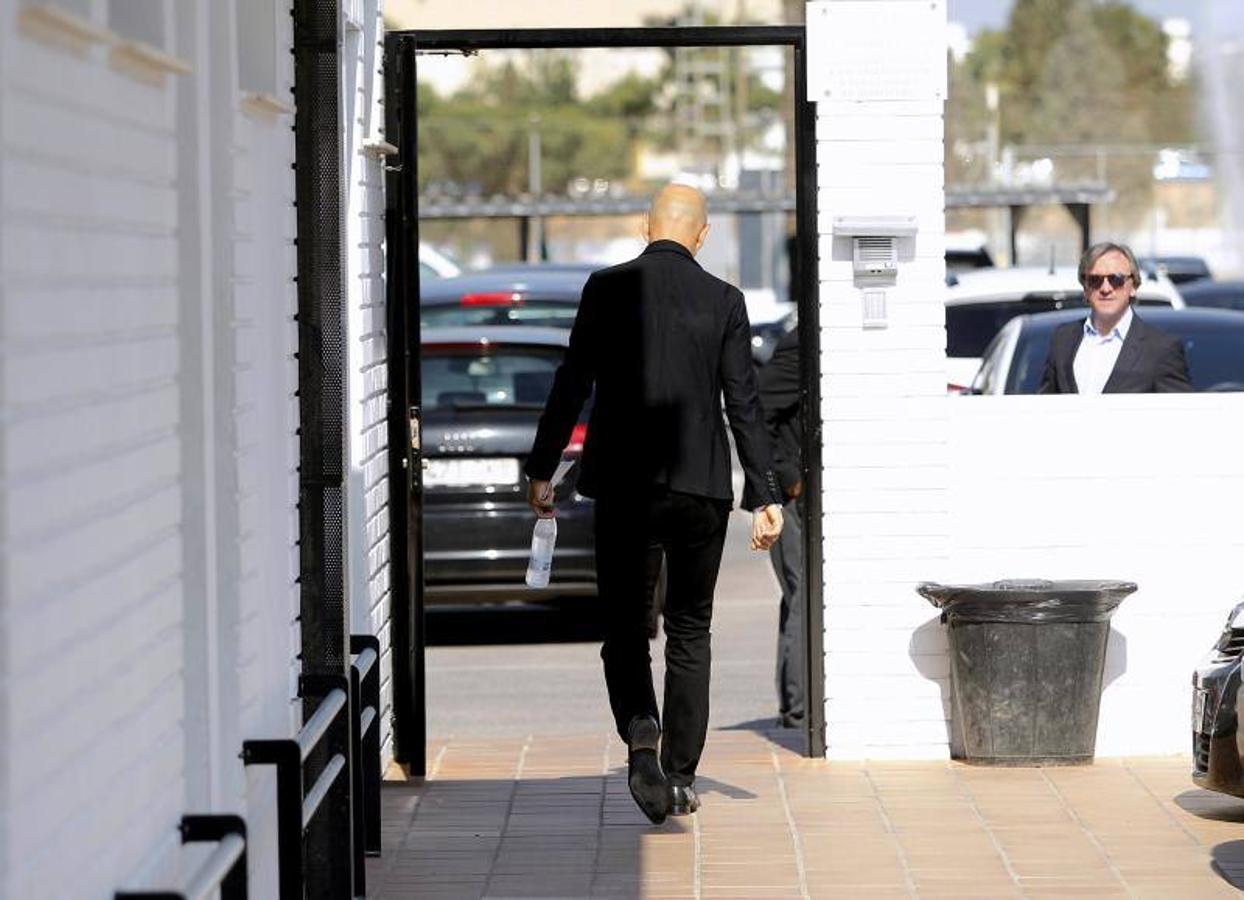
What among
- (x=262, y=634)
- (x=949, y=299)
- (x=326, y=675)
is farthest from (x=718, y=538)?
(x=949, y=299)

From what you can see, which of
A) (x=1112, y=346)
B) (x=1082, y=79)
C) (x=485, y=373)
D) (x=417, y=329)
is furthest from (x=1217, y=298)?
(x=1082, y=79)

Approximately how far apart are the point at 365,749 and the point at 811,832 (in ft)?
4.61

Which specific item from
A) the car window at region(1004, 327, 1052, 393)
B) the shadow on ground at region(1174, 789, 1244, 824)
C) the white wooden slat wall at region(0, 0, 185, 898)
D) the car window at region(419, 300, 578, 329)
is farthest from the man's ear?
the car window at region(419, 300, 578, 329)

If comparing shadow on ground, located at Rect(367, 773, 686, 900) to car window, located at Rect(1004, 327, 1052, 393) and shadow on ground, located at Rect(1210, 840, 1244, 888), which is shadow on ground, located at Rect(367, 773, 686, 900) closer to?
shadow on ground, located at Rect(1210, 840, 1244, 888)

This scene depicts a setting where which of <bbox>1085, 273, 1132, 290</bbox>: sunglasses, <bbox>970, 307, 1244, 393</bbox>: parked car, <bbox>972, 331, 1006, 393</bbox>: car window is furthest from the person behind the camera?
<bbox>972, 331, 1006, 393</bbox>: car window

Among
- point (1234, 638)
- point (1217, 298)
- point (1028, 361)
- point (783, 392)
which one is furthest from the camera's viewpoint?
point (1217, 298)

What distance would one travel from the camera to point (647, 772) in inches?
280

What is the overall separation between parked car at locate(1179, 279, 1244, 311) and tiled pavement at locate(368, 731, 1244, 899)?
1170 cm

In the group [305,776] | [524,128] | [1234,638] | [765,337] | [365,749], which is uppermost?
[524,128]

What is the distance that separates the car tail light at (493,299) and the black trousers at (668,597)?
7.23 m

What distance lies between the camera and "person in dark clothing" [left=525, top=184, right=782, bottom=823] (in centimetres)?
722

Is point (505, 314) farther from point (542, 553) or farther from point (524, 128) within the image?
point (524, 128)

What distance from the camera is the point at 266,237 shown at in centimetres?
540

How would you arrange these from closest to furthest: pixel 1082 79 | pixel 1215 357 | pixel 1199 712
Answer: pixel 1199 712 → pixel 1215 357 → pixel 1082 79
